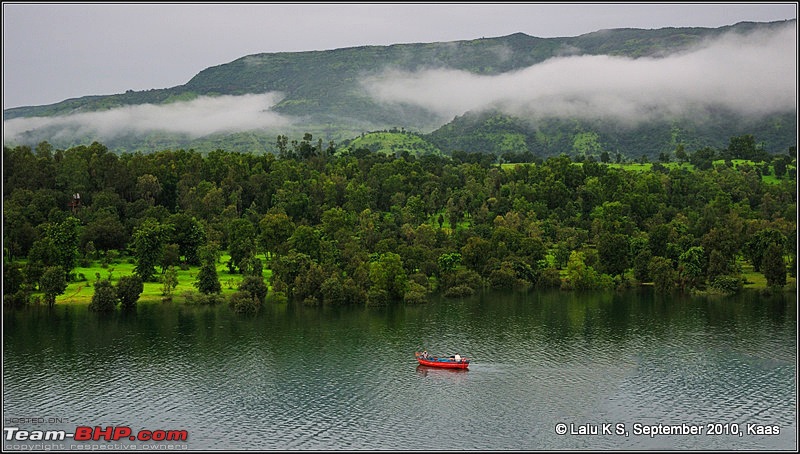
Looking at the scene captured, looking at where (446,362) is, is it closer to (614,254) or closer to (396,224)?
(614,254)

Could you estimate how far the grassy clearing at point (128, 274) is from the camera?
114125mm

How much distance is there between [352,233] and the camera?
151375 millimetres

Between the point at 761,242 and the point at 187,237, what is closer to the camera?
the point at 761,242

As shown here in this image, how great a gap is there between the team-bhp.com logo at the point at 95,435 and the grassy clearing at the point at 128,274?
54.2 m

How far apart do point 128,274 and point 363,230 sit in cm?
4420

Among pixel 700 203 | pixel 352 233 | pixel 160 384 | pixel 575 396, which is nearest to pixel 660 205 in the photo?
pixel 700 203

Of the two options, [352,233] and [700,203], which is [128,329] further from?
[700,203]

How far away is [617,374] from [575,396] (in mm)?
8936

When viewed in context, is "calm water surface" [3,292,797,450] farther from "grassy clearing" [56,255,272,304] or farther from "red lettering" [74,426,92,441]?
"grassy clearing" [56,255,272,304]

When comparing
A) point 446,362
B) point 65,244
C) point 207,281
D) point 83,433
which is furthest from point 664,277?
point 83,433

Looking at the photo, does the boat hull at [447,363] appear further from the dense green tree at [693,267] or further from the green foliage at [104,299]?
the dense green tree at [693,267]

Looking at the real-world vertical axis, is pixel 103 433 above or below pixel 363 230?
below

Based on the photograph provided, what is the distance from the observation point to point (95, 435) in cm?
5938

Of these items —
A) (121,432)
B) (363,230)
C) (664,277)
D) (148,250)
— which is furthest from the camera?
(363,230)
